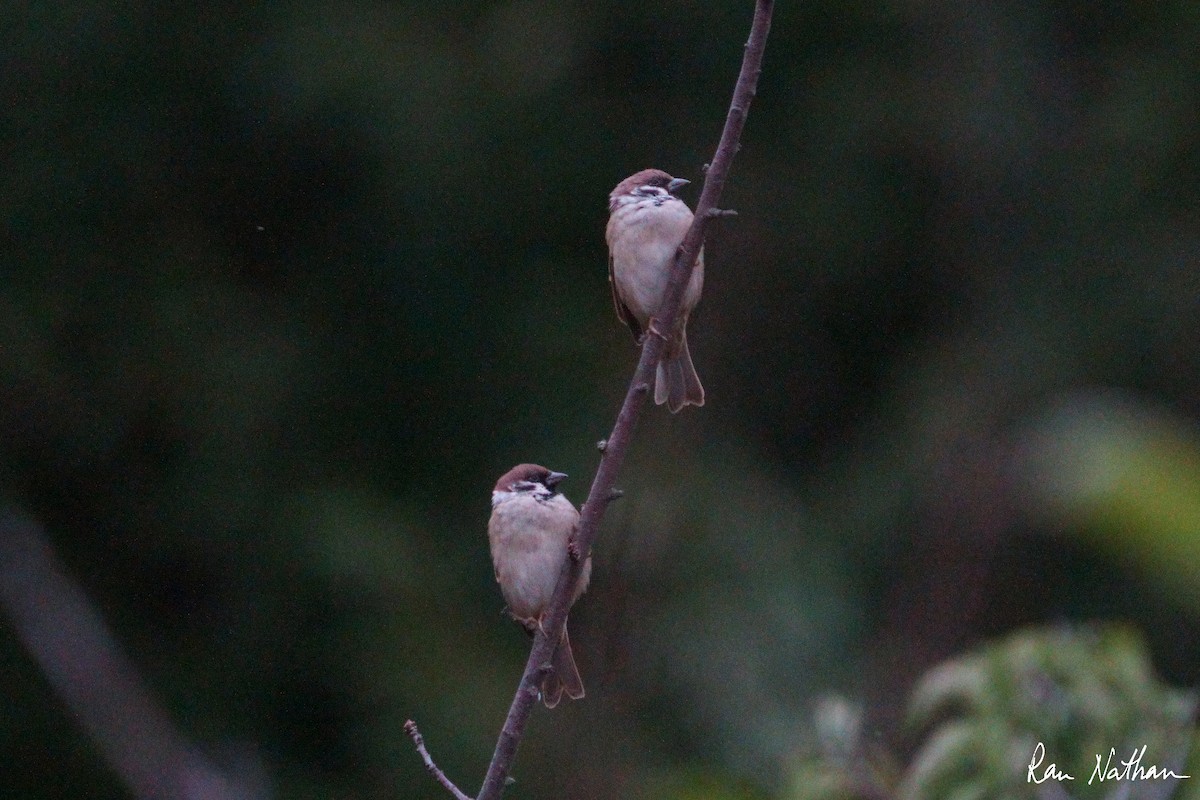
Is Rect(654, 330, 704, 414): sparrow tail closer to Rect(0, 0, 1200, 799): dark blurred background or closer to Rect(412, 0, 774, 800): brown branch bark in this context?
Rect(412, 0, 774, 800): brown branch bark

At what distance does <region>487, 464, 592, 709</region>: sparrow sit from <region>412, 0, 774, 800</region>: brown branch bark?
1.64 m

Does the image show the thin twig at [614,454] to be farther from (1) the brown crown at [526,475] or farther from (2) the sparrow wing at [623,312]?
(2) the sparrow wing at [623,312]

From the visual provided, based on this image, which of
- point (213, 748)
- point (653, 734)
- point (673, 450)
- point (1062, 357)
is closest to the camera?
point (673, 450)

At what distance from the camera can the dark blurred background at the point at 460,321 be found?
9.95m

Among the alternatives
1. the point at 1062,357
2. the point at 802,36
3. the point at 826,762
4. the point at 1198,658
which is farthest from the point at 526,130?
the point at 826,762

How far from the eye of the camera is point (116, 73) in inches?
411

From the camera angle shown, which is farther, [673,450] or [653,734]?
[653,734]

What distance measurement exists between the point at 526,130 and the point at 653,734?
4.13 meters

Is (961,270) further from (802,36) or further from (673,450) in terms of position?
(673,450)

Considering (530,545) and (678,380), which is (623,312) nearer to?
(678,380)

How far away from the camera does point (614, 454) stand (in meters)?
2.91

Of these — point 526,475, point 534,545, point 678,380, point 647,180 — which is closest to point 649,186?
point 647,180

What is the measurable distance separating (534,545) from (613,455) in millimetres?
1857

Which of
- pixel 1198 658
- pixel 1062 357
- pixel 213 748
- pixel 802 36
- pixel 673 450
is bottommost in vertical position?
pixel 213 748
